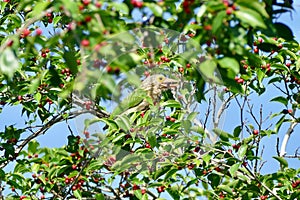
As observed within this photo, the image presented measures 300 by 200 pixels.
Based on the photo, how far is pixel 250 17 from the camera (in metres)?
1.65

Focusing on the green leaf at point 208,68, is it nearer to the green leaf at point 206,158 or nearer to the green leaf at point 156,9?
the green leaf at point 156,9

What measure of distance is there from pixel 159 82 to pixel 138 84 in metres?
0.20

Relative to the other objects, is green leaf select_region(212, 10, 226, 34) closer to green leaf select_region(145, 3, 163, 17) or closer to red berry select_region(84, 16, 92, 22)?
green leaf select_region(145, 3, 163, 17)

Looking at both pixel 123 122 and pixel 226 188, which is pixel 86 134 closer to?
pixel 123 122

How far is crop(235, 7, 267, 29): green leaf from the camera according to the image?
1.62 m

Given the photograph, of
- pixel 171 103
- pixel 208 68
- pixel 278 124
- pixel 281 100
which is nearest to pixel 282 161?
pixel 278 124

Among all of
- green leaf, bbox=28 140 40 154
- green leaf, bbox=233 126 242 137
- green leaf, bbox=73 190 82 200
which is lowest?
green leaf, bbox=73 190 82 200

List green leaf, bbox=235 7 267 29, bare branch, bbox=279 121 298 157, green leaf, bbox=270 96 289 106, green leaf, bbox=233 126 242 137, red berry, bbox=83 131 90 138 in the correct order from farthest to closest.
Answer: bare branch, bbox=279 121 298 157 → green leaf, bbox=270 96 289 106 → green leaf, bbox=233 126 242 137 → red berry, bbox=83 131 90 138 → green leaf, bbox=235 7 267 29

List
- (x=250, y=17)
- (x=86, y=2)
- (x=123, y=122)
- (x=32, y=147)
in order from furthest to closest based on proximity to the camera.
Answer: (x=32, y=147) → (x=123, y=122) → (x=86, y=2) → (x=250, y=17)

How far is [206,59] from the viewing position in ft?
6.02

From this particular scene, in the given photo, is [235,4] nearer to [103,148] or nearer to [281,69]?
[103,148]

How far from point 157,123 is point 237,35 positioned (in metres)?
1.27

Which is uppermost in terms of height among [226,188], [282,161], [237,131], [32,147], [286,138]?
[32,147]

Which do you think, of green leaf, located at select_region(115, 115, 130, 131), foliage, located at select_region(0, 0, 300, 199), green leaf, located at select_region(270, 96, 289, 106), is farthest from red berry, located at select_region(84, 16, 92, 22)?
green leaf, located at select_region(270, 96, 289, 106)
